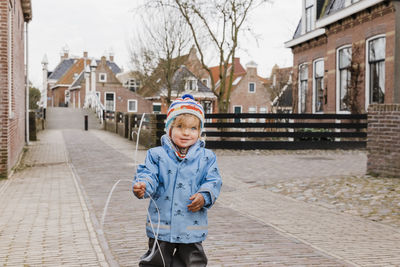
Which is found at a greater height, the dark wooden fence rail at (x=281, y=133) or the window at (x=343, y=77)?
the window at (x=343, y=77)

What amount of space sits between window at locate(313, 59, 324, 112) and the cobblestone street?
10.5 metres

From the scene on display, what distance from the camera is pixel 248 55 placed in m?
20.5

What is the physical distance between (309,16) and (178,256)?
70.3ft

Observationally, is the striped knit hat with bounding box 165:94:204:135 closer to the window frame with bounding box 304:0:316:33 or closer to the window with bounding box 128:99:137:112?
the window frame with bounding box 304:0:316:33

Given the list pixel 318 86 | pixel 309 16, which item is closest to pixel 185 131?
pixel 318 86

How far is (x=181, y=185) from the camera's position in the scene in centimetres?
318

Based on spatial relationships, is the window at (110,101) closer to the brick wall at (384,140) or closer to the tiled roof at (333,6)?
the tiled roof at (333,6)

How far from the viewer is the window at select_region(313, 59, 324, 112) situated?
2216 centimetres

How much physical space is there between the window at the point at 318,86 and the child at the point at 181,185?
1959 cm

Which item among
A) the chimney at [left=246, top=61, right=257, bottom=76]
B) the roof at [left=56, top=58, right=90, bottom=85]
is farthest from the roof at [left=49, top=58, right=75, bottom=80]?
the chimney at [left=246, top=61, right=257, bottom=76]

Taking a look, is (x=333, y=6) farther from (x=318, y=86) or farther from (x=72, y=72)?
(x=72, y=72)

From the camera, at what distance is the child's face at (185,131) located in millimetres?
3211

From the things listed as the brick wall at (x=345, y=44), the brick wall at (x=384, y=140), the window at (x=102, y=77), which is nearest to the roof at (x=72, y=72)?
the window at (x=102, y=77)

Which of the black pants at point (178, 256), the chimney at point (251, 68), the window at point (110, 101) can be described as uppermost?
the chimney at point (251, 68)
